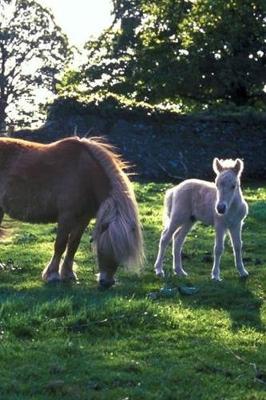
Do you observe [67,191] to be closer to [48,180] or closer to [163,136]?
[48,180]

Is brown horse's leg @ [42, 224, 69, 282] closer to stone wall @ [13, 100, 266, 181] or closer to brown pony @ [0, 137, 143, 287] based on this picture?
brown pony @ [0, 137, 143, 287]

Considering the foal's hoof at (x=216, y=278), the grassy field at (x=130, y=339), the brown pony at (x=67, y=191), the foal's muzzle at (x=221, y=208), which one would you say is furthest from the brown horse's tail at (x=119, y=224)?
the foal's hoof at (x=216, y=278)

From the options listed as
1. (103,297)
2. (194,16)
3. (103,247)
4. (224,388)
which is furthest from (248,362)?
(194,16)

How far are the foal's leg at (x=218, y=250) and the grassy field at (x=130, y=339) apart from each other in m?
0.20

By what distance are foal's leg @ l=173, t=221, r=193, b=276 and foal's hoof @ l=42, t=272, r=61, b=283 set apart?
1.81 meters

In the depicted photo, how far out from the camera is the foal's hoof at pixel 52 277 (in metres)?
9.61

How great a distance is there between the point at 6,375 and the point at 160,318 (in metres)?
2.09

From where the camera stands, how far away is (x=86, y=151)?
9.83m

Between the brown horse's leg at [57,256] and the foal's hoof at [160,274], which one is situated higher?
the brown horse's leg at [57,256]

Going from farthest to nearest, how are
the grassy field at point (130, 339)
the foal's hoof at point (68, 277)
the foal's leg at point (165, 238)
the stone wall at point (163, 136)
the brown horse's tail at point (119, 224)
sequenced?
the stone wall at point (163, 136)
the foal's leg at point (165, 238)
the foal's hoof at point (68, 277)
the brown horse's tail at point (119, 224)
the grassy field at point (130, 339)

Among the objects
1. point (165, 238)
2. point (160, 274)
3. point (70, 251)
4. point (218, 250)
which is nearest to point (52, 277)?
point (70, 251)

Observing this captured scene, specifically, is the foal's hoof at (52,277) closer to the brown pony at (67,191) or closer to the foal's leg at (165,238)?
the brown pony at (67,191)

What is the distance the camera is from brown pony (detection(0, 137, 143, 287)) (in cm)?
905

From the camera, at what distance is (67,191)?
9680mm
